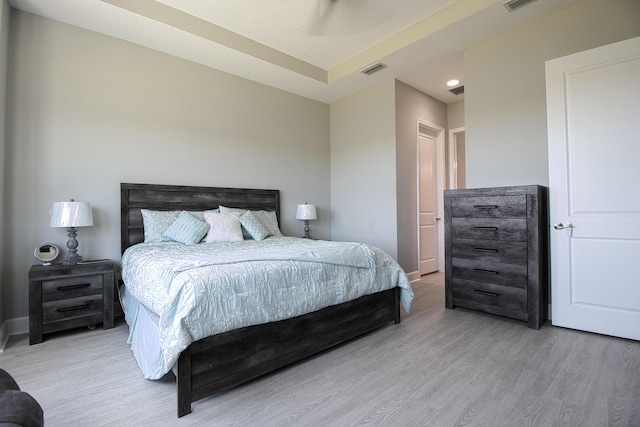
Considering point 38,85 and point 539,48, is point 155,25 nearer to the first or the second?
point 38,85

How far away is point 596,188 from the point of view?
95.8 inches

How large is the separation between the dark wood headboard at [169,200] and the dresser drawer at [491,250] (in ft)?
8.11

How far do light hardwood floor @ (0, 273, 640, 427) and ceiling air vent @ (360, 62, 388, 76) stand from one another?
3.03 metres

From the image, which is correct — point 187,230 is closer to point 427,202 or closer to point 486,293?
point 486,293

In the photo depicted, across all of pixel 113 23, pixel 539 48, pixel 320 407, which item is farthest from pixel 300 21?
pixel 320 407

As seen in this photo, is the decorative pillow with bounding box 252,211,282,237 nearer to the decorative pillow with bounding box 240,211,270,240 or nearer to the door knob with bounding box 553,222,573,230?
the decorative pillow with bounding box 240,211,270,240

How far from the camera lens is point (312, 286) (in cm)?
207

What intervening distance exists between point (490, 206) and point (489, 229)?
22cm

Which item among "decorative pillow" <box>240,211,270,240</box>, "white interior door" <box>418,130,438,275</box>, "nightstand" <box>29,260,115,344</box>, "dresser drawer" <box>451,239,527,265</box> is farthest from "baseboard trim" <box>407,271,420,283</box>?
"nightstand" <box>29,260,115,344</box>

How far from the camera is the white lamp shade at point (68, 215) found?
2549 millimetres

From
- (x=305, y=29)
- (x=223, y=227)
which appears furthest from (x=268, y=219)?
(x=305, y=29)

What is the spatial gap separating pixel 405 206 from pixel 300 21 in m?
2.60

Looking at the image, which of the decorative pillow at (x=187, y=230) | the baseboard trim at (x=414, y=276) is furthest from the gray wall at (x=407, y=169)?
the decorative pillow at (x=187, y=230)

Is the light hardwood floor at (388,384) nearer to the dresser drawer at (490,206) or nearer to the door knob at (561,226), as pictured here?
the door knob at (561,226)
